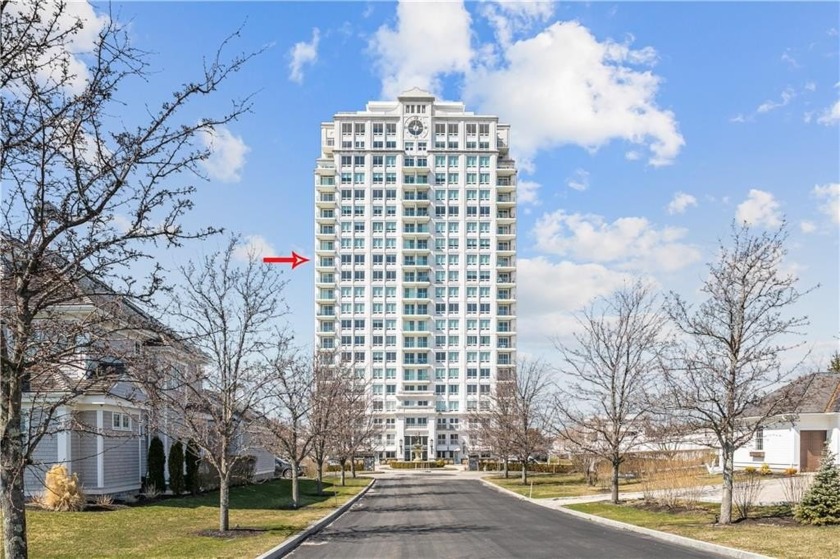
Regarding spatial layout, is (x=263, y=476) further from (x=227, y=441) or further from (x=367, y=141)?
(x=367, y=141)

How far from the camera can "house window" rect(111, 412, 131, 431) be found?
97.0ft

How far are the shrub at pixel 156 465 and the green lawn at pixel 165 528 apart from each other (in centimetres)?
174

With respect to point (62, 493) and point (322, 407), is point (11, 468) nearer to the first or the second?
point (62, 493)

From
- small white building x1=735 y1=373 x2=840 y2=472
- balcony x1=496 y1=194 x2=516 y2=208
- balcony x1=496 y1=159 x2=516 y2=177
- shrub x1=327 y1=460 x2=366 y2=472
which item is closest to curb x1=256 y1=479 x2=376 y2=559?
small white building x1=735 y1=373 x2=840 y2=472

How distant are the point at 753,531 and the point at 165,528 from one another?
15.6m

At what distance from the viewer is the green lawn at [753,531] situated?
15047 mm

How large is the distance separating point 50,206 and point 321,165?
101 metres

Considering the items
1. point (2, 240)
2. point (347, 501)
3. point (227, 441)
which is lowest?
point (347, 501)

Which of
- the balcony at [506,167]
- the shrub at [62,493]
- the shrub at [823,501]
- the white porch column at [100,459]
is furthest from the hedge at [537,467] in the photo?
the shrub at [62,493]

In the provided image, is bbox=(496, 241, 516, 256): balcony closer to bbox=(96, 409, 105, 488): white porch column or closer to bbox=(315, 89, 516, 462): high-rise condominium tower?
bbox=(315, 89, 516, 462): high-rise condominium tower

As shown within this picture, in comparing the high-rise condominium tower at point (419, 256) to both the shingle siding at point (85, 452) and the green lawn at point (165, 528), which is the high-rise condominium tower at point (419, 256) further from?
the shingle siding at point (85, 452)

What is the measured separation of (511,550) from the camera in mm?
16344

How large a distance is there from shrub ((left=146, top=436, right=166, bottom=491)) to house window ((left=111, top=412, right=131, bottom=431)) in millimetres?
1247

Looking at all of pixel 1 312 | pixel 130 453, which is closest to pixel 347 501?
pixel 130 453
